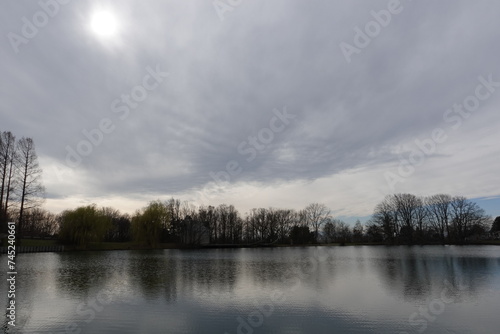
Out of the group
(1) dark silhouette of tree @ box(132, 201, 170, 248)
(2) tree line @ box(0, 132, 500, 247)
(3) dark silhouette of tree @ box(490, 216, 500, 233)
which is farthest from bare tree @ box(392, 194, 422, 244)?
(1) dark silhouette of tree @ box(132, 201, 170, 248)

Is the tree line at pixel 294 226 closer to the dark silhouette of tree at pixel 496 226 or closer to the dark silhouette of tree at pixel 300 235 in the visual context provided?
the dark silhouette of tree at pixel 300 235

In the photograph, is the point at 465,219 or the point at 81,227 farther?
the point at 465,219

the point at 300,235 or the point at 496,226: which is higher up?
the point at 496,226

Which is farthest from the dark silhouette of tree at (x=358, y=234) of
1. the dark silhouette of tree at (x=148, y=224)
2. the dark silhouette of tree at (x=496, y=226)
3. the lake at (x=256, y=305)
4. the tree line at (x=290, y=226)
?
the lake at (x=256, y=305)

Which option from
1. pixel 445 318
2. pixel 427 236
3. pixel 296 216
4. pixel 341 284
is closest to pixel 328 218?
pixel 296 216

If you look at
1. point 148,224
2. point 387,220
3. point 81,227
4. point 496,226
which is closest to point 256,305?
point 81,227

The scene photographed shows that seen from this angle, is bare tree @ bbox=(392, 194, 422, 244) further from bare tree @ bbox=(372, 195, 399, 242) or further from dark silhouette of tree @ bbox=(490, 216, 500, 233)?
dark silhouette of tree @ bbox=(490, 216, 500, 233)

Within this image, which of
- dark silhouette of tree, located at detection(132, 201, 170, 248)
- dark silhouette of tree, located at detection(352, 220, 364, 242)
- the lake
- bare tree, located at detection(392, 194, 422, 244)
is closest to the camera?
the lake

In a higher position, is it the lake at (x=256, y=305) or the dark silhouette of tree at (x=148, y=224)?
the dark silhouette of tree at (x=148, y=224)

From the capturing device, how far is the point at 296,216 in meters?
103

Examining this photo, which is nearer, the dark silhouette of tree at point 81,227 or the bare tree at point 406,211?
the dark silhouette of tree at point 81,227

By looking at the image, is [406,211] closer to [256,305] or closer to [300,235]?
[300,235]

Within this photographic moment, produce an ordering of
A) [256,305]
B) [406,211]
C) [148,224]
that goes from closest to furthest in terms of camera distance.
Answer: [256,305] < [148,224] < [406,211]

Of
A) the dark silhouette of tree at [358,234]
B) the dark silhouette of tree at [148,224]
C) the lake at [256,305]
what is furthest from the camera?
the dark silhouette of tree at [358,234]
